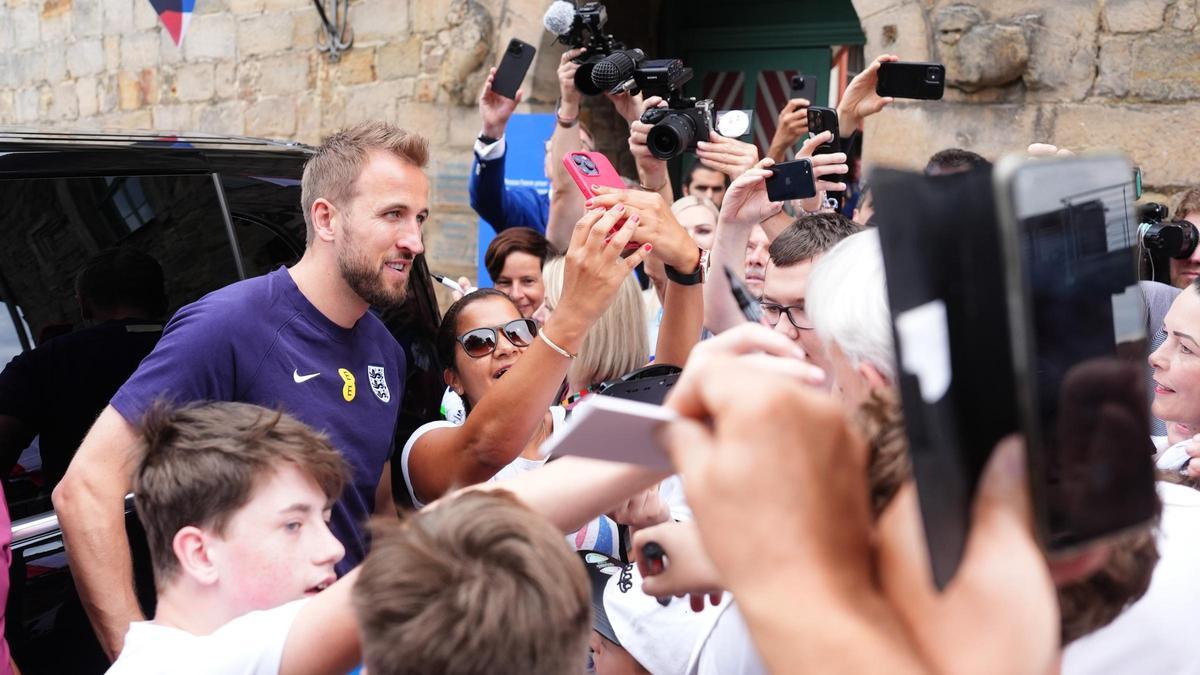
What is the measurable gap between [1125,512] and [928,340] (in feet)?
0.69

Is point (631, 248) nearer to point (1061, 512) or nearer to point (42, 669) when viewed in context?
point (42, 669)

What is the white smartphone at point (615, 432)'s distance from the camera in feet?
2.83

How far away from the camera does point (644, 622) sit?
181 cm

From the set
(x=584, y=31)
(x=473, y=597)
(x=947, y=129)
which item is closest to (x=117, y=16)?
(x=584, y=31)

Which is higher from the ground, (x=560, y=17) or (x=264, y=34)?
(x=560, y=17)

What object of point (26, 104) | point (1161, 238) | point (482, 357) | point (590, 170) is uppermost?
point (590, 170)

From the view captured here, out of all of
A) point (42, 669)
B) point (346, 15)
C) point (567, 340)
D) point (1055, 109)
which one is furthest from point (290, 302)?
point (346, 15)

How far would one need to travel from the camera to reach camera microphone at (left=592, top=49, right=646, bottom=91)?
362 centimetres

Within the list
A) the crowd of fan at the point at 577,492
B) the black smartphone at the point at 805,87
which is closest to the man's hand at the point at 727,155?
the crowd of fan at the point at 577,492

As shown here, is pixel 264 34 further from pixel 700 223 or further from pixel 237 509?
pixel 237 509

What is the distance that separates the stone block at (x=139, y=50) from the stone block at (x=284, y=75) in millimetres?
1281

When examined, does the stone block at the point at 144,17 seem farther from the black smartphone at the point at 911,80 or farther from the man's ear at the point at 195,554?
the man's ear at the point at 195,554

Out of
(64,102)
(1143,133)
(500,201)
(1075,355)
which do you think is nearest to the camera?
(1075,355)

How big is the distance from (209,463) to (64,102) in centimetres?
871
